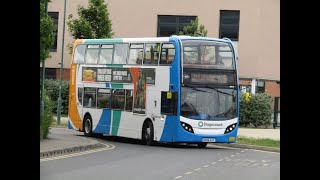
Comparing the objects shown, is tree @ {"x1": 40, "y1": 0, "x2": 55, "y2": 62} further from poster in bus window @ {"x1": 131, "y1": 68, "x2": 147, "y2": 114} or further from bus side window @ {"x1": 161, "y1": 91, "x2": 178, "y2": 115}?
bus side window @ {"x1": 161, "y1": 91, "x2": 178, "y2": 115}

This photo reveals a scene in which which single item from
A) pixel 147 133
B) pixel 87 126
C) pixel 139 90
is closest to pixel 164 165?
pixel 147 133

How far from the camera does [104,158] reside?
17.8 m

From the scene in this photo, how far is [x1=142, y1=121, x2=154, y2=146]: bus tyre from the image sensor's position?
22859 millimetres

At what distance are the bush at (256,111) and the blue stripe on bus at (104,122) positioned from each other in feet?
43.6

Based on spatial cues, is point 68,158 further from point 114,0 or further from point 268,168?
point 114,0

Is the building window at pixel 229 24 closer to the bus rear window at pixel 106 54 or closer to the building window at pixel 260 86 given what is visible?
the building window at pixel 260 86

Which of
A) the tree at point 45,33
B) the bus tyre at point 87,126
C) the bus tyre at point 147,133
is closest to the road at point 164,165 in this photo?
the bus tyre at point 147,133

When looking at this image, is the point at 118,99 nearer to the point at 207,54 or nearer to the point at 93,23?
the point at 207,54

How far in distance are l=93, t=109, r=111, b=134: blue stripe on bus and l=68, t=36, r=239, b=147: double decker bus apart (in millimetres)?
57

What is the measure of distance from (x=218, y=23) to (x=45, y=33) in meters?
28.1

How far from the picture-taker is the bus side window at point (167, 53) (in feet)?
71.9

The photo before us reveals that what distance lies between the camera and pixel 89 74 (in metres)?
26.0
